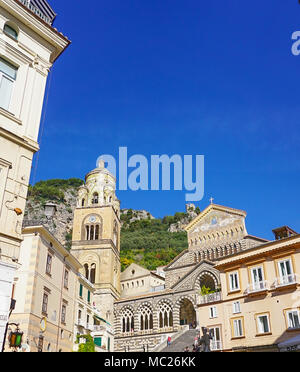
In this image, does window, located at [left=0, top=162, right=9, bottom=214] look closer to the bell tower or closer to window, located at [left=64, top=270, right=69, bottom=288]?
window, located at [left=64, top=270, right=69, bottom=288]

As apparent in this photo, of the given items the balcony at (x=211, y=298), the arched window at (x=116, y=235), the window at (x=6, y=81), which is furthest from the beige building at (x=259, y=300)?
the arched window at (x=116, y=235)

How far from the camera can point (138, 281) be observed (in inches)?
2544

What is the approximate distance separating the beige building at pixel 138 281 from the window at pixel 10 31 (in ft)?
178

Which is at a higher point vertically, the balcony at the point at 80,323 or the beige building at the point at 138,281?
the beige building at the point at 138,281

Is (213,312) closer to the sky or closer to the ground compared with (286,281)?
closer to the ground

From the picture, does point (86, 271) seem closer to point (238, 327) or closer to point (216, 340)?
point (216, 340)

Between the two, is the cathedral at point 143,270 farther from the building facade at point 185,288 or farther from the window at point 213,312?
the window at point 213,312

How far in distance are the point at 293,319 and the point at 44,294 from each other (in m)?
15.0

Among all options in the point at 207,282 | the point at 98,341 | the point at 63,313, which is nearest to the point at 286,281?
the point at 63,313

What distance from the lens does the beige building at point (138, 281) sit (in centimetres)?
6321

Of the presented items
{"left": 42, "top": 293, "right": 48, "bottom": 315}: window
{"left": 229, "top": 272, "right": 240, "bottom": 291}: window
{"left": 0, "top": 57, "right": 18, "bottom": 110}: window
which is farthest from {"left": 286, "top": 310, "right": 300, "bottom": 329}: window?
{"left": 0, "top": 57, "right": 18, "bottom": 110}: window

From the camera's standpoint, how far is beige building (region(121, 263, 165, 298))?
6321cm

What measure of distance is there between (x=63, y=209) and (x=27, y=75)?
102 metres
